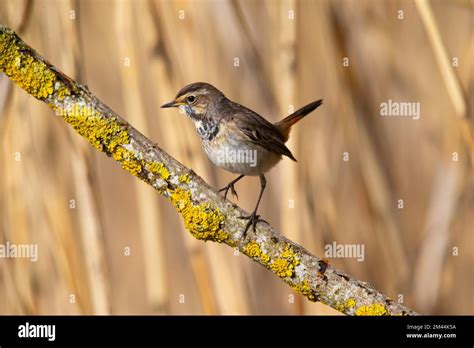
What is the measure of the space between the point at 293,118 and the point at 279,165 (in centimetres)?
36

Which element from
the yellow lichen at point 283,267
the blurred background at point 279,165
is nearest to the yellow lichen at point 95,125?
the blurred background at point 279,165

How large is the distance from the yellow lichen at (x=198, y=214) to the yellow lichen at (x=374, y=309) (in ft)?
1.80

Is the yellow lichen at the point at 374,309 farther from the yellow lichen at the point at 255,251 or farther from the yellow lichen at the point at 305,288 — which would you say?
the yellow lichen at the point at 255,251

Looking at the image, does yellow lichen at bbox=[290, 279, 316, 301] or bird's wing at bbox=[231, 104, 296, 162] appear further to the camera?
bird's wing at bbox=[231, 104, 296, 162]

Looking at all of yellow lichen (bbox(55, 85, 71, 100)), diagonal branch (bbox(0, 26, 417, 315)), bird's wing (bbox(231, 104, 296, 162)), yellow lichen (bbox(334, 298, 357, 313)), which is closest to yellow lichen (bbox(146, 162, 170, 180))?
diagonal branch (bbox(0, 26, 417, 315))

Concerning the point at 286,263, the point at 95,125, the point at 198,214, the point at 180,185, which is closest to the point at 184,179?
the point at 180,185

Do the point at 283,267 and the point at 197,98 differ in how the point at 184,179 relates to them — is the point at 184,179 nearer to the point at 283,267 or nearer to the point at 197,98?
the point at 283,267

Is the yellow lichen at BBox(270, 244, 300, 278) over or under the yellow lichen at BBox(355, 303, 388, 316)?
over

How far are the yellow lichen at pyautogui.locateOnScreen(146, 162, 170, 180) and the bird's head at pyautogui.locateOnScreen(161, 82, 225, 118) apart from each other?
0.98 m

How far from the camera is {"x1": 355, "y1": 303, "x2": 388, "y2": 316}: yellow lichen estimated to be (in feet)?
6.48

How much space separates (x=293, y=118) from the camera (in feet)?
10.6

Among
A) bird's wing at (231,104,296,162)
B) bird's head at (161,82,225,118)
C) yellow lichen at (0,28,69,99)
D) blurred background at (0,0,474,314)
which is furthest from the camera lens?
bird's wing at (231,104,296,162)

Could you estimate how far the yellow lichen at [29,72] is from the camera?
188cm

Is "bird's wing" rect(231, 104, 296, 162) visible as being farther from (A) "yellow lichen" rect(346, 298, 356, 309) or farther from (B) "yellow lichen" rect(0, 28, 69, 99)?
(B) "yellow lichen" rect(0, 28, 69, 99)
